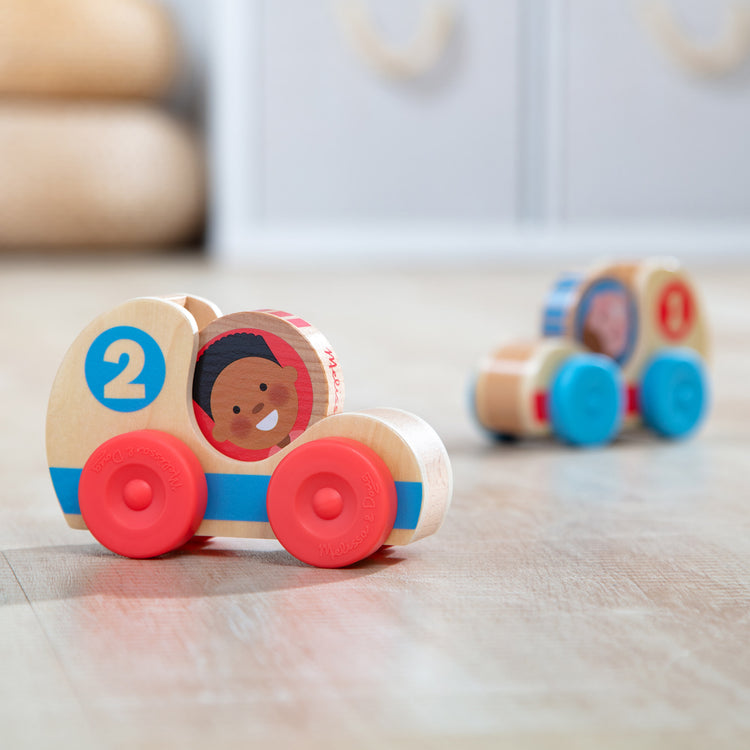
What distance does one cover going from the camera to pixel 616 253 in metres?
3.62

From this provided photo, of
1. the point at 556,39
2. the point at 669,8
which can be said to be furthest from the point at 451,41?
the point at 669,8

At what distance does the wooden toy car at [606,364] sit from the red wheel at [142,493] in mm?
496

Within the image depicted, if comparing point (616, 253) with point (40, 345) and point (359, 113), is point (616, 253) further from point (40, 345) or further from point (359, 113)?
point (40, 345)

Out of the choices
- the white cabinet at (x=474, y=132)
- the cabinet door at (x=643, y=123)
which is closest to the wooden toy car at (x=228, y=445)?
the white cabinet at (x=474, y=132)

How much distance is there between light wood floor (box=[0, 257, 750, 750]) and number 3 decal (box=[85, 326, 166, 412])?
99 mm

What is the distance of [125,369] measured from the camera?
2.57 feet

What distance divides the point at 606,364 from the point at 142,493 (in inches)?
23.1

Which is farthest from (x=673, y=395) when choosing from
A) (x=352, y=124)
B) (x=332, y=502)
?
(x=352, y=124)

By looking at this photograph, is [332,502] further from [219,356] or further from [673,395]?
[673,395]

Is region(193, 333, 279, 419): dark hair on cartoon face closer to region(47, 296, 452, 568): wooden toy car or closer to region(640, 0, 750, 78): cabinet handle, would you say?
region(47, 296, 452, 568): wooden toy car

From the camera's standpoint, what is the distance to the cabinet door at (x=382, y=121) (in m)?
3.48

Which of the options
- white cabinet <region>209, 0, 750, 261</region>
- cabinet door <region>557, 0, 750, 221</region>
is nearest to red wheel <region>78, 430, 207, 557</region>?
white cabinet <region>209, 0, 750, 261</region>

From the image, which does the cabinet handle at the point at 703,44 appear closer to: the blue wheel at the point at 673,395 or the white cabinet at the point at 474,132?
the white cabinet at the point at 474,132

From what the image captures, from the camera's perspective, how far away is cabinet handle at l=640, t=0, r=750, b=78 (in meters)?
3.56
